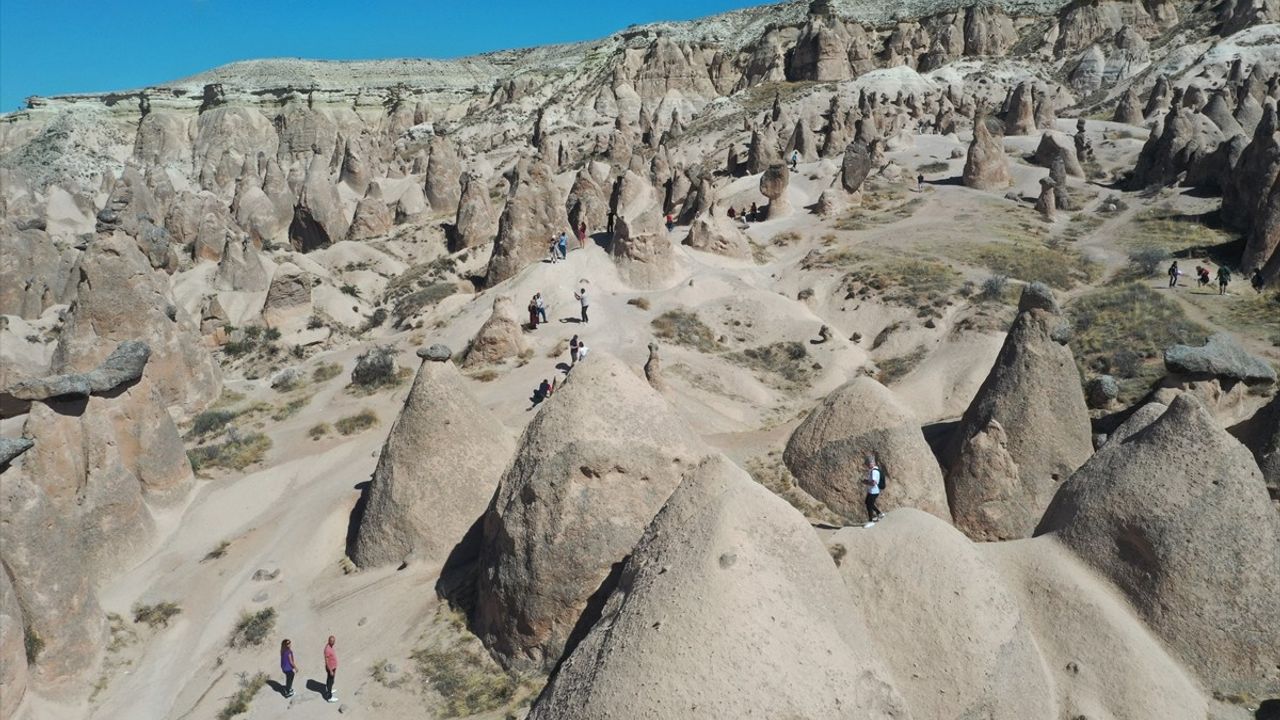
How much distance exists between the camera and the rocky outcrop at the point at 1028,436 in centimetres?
1211

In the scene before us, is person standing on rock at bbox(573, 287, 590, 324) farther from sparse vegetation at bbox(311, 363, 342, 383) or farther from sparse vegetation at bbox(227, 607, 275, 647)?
sparse vegetation at bbox(227, 607, 275, 647)

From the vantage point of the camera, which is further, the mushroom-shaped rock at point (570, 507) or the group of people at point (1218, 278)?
the group of people at point (1218, 278)

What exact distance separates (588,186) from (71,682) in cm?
2868

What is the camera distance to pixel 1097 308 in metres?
22.3

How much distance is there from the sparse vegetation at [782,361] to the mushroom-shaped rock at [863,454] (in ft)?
25.5

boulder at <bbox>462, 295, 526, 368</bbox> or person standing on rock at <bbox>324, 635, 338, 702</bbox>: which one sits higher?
boulder at <bbox>462, 295, 526, 368</bbox>

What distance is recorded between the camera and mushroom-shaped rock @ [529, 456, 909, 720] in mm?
5688

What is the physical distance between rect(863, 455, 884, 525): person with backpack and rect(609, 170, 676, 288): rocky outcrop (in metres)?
14.9

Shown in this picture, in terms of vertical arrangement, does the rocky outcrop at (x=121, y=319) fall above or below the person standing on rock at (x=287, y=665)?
above

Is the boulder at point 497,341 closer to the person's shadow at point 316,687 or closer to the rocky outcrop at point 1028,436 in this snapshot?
the person's shadow at point 316,687

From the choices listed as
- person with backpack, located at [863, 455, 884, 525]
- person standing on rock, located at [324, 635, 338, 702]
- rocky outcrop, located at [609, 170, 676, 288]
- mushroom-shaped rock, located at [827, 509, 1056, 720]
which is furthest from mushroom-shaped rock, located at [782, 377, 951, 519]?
rocky outcrop, located at [609, 170, 676, 288]

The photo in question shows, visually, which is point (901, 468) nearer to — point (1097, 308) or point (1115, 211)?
point (1097, 308)

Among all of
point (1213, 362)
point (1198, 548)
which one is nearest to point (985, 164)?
point (1213, 362)

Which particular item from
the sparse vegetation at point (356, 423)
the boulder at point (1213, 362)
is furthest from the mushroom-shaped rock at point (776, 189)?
the boulder at point (1213, 362)
